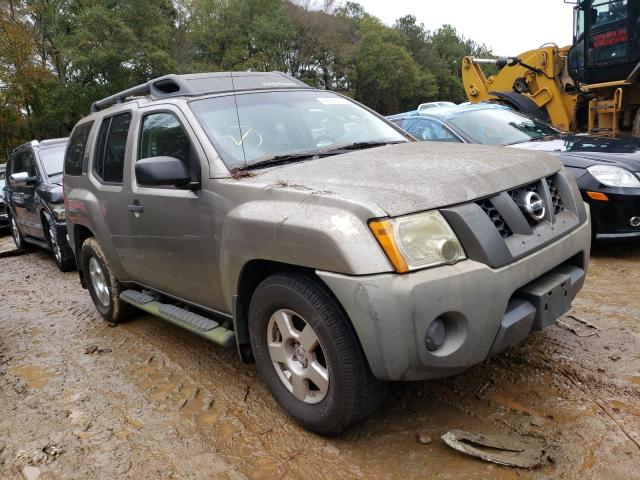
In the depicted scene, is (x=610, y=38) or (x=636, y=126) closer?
(x=636, y=126)

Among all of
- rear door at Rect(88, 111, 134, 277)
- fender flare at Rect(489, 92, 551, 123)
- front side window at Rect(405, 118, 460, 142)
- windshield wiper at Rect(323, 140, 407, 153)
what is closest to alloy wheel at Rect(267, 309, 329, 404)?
windshield wiper at Rect(323, 140, 407, 153)

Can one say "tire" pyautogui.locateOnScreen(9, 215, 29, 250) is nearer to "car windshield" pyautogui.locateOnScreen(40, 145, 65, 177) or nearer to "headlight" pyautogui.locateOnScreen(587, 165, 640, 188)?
"car windshield" pyautogui.locateOnScreen(40, 145, 65, 177)

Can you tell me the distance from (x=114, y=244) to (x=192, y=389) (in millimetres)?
1463

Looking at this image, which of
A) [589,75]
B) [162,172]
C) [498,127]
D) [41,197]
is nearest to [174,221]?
[162,172]

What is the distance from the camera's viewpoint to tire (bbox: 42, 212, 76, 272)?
22.9ft

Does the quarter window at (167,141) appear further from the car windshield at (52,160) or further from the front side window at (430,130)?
the car windshield at (52,160)

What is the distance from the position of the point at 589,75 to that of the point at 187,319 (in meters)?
9.12

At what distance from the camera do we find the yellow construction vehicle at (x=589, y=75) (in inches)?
359

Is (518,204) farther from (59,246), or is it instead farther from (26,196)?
(26,196)

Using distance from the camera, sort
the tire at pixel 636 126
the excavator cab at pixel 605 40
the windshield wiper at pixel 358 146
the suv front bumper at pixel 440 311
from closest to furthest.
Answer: the suv front bumper at pixel 440 311
the windshield wiper at pixel 358 146
the tire at pixel 636 126
the excavator cab at pixel 605 40

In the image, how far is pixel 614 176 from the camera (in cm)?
494

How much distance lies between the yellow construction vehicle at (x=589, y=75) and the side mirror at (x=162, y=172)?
7869 mm

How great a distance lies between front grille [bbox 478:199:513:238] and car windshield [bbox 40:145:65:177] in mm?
6574

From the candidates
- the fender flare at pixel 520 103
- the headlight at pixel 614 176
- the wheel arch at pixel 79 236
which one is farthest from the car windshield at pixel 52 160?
the fender flare at pixel 520 103
